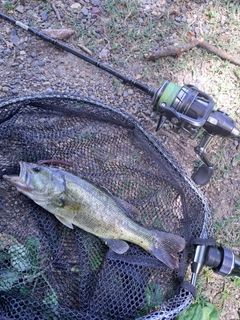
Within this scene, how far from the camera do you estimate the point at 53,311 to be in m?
2.56

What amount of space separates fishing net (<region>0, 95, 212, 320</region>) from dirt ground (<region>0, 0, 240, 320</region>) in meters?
0.56

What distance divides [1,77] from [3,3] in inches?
30.1

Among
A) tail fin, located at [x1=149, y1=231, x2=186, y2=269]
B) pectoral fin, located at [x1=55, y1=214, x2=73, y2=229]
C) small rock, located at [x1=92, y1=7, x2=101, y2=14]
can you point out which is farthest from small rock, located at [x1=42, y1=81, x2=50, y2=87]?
tail fin, located at [x1=149, y1=231, x2=186, y2=269]

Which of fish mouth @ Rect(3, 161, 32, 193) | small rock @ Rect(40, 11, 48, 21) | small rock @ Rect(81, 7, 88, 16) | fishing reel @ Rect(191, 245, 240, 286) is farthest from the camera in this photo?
small rock @ Rect(81, 7, 88, 16)

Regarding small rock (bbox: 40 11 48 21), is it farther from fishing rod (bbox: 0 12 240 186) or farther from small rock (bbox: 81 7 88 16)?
fishing rod (bbox: 0 12 240 186)

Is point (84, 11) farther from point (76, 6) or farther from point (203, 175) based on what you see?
point (203, 175)

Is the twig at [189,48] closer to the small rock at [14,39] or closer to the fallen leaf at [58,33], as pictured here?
the fallen leaf at [58,33]

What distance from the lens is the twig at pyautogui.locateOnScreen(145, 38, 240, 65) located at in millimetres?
3787

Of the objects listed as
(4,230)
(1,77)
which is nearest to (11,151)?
(4,230)

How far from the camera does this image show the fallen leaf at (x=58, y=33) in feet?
11.9

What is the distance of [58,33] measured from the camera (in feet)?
11.9

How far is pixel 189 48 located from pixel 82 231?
216 cm

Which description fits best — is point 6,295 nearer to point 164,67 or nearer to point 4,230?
point 4,230

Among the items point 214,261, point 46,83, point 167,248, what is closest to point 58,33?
point 46,83
